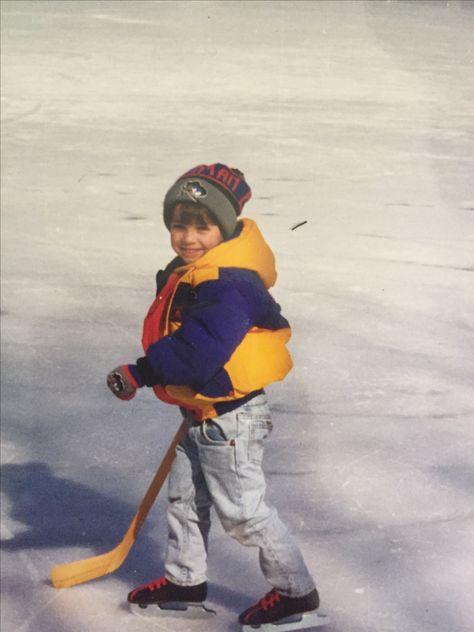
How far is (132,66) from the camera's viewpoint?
9219mm

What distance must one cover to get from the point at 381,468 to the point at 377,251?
115 centimetres

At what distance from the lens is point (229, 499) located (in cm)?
219

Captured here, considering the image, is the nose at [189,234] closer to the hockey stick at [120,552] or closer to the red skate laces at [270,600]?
the hockey stick at [120,552]

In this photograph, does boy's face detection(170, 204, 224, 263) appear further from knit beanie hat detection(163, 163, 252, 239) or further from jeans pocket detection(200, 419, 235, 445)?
jeans pocket detection(200, 419, 235, 445)

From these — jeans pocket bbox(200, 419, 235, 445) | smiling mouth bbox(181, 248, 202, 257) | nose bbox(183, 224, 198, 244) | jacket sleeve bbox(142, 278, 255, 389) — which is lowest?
jeans pocket bbox(200, 419, 235, 445)

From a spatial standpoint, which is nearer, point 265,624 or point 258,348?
point 258,348

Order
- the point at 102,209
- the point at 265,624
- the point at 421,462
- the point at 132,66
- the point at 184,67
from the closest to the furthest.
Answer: the point at 265,624, the point at 421,462, the point at 102,209, the point at 184,67, the point at 132,66

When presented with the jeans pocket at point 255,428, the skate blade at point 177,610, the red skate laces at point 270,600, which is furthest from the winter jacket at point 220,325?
the skate blade at point 177,610

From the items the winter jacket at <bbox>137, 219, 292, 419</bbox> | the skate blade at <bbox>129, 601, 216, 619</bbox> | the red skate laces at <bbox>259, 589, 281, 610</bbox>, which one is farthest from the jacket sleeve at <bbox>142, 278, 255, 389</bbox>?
the skate blade at <bbox>129, 601, 216, 619</bbox>

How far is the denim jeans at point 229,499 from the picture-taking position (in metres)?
2.15

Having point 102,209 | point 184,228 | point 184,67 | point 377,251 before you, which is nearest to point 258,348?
point 184,228

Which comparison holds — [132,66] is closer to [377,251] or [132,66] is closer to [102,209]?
[102,209]

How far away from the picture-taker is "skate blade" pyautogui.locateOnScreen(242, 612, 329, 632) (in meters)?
2.28

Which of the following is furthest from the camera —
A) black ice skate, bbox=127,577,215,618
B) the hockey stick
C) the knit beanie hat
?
black ice skate, bbox=127,577,215,618
